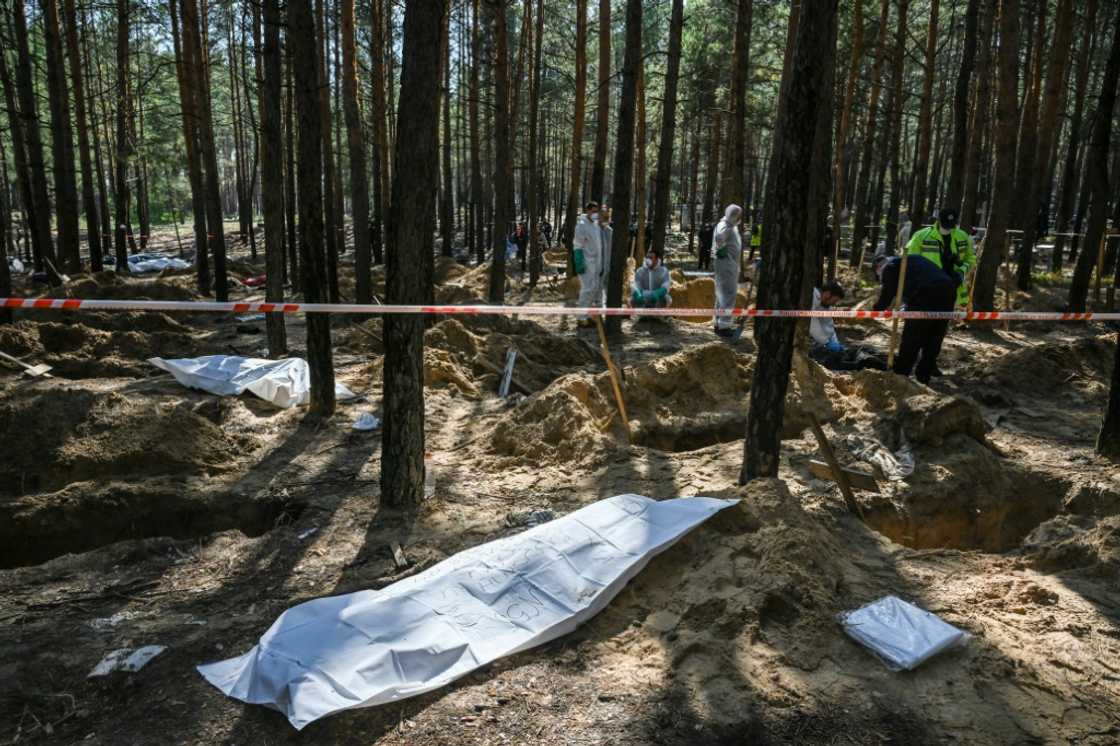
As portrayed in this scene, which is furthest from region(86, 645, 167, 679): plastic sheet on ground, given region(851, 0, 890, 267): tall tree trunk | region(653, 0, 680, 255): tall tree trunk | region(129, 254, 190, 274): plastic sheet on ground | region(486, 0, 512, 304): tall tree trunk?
region(129, 254, 190, 274): plastic sheet on ground

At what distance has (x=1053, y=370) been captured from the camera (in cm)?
909

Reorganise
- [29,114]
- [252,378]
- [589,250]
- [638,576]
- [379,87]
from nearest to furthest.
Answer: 1. [638,576]
2. [252,378]
3. [29,114]
4. [589,250]
5. [379,87]

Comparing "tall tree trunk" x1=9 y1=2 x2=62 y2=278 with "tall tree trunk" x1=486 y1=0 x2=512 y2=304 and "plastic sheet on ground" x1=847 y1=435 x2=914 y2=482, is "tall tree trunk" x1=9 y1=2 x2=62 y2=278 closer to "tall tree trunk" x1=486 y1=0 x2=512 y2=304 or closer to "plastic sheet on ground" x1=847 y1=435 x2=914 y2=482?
"tall tree trunk" x1=486 y1=0 x2=512 y2=304

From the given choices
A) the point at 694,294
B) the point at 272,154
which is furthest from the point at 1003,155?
the point at 272,154

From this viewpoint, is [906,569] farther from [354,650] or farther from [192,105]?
[192,105]

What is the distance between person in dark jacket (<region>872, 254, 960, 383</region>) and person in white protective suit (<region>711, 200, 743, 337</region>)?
356 centimetres

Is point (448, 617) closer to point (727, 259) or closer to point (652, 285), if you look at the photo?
point (727, 259)

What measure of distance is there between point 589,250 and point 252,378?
6.45m

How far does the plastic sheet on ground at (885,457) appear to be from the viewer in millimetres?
6143

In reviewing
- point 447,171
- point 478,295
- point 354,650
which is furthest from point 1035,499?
point 447,171

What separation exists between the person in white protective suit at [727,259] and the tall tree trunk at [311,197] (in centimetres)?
696

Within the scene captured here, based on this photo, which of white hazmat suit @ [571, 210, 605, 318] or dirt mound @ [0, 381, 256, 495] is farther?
white hazmat suit @ [571, 210, 605, 318]

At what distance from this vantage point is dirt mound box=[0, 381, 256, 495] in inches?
233

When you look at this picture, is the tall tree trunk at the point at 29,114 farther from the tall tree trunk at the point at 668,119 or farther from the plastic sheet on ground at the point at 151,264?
the tall tree trunk at the point at 668,119
